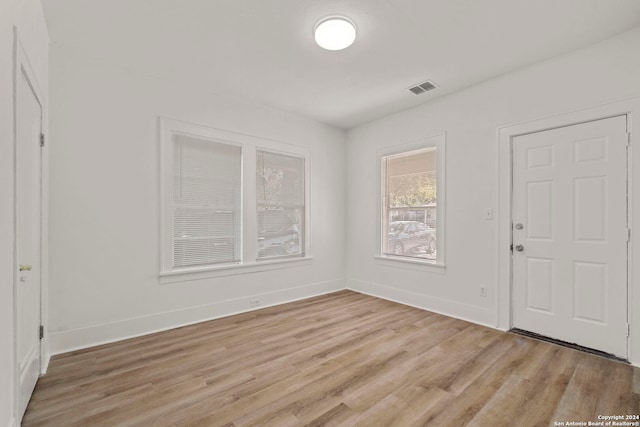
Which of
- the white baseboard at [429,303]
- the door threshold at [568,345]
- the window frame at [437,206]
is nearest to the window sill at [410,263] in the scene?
the window frame at [437,206]

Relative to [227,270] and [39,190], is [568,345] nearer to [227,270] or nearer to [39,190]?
[227,270]

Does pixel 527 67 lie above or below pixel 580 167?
above

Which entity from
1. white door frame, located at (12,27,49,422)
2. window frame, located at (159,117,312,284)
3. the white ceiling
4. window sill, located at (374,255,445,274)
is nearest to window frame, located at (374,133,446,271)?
window sill, located at (374,255,445,274)

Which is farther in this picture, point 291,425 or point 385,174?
point 385,174

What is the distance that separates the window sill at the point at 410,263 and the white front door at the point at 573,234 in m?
0.89

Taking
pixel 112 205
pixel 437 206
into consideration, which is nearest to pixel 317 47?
pixel 437 206

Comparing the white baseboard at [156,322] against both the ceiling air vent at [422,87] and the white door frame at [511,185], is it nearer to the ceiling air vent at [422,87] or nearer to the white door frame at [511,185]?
the white door frame at [511,185]

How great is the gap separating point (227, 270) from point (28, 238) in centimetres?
199

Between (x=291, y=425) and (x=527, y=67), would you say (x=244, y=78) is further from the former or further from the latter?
(x=291, y=425)

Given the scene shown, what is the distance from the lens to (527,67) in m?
3.06

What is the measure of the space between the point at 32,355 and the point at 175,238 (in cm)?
152

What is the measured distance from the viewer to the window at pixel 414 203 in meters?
3.87

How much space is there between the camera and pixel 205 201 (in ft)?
11.8

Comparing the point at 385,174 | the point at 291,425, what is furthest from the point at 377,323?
the point at 385,174
